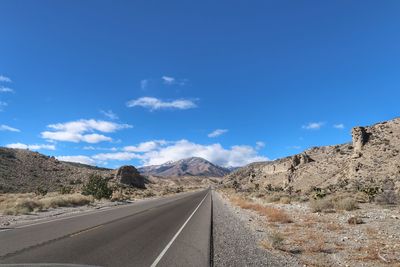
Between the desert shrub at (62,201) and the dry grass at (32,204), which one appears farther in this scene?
the desert shrub at (62,201)

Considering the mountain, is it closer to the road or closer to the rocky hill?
the rocky hill

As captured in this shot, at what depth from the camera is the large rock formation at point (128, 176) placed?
4057 inches

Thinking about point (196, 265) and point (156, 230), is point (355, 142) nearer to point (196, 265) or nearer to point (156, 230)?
point (156, 230)

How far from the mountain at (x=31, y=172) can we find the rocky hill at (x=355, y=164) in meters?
44.4

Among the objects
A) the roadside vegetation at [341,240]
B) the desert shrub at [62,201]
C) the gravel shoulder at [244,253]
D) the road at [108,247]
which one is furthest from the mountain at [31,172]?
the roadside vegetation at [341,240]

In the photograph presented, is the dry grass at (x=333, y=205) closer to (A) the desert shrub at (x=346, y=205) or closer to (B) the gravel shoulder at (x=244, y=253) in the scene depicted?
(A) the desert shrub at (x=346, y=205)

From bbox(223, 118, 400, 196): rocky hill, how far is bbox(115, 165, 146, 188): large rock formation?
4341cm

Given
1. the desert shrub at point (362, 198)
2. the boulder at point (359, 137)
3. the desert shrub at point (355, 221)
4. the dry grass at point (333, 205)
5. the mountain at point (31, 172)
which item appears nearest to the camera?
the desert shrub at point (355, 221)

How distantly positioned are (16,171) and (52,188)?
8882 millimetres

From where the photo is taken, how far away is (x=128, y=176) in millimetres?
106500

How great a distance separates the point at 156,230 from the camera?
650 inches

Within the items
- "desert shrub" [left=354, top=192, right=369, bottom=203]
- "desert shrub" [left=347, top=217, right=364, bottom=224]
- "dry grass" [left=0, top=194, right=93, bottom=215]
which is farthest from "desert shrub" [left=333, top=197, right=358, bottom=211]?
"dry grass" [left=0, top=194, right=93, bottom=215]

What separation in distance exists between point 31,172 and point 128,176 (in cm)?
3463

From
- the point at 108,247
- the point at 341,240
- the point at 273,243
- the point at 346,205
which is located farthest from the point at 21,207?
the point at 341,240
